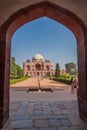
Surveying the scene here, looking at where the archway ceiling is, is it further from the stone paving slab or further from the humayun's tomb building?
the humayun's tomb building

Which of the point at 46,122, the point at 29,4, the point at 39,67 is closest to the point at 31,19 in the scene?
the point at 29,4

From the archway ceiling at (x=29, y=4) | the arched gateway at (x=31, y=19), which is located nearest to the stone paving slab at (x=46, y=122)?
the arched gateway at (x=31, y=19)

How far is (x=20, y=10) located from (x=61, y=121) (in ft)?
9.75

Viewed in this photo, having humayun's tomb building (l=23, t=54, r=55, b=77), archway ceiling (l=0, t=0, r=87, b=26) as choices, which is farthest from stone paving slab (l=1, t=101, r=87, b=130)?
humayun's tomb building (l=23, t=54, r=55, b=77)

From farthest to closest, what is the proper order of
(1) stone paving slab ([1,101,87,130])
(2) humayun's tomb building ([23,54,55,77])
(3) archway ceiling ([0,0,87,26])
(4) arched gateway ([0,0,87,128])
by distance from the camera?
(2) humayun's tomb building ([23,54,55,77])
(3) archway ceiling ([0,0,87,26])
(4) arched gateway ([0,0,87,128])
(1) stone paving slab ([1,101,87,130])

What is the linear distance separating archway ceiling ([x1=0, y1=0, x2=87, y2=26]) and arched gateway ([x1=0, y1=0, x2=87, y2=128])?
0.07 meters

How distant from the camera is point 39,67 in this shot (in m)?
85.1

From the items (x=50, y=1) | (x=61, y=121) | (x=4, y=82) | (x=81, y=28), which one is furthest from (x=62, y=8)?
(x=61, y=121)

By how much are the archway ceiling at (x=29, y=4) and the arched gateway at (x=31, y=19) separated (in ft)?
0.23

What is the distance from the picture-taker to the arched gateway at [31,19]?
4656mm

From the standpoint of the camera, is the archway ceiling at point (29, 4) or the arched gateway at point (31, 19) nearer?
the arched gateway at point (31, 19)

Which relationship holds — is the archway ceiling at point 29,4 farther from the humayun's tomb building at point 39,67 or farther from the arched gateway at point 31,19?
the humayun's tomb building at point 39,67

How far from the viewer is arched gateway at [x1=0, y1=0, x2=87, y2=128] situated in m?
4.66

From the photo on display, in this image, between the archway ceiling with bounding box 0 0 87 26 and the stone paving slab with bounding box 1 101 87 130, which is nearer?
the stone paving slab with bounding box 1 101 87 130
